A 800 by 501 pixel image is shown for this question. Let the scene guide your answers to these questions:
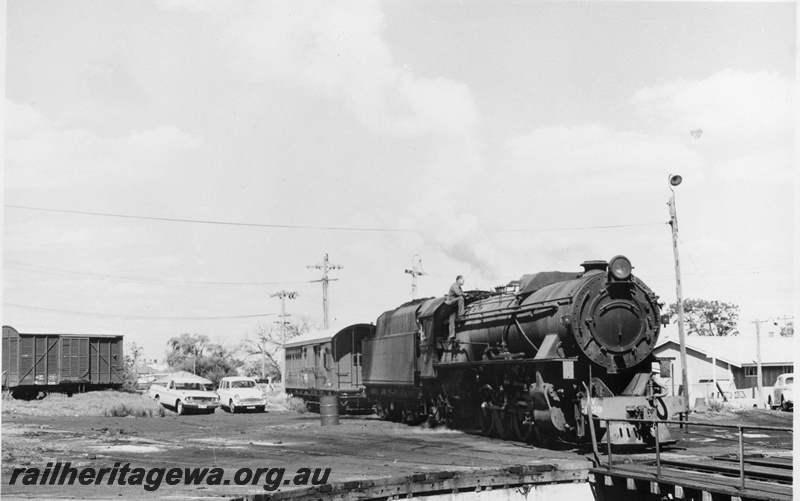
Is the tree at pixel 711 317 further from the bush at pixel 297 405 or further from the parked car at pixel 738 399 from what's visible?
the bush at pixel 297 405

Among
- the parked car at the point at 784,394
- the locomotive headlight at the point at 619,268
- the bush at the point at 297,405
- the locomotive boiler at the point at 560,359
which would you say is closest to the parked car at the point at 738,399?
the parked car at the point at 784,394

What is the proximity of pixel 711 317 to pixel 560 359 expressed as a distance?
72.6 m

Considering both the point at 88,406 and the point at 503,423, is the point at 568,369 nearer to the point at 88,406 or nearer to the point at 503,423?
the point at 503,423

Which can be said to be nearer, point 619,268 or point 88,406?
point 619,268

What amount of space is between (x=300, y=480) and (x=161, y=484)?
2.10 metres

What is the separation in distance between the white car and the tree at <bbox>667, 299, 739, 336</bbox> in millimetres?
58217

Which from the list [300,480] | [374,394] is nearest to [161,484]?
[300,480]

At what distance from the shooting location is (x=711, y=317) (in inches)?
3241

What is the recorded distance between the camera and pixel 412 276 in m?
54.3

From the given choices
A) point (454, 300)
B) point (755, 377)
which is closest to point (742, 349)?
point (755, 377)

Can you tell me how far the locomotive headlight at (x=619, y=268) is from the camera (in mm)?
16391

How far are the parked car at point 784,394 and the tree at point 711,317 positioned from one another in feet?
138

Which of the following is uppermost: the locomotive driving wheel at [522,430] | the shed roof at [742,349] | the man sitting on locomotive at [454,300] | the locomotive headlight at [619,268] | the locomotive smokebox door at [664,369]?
the locomotive headlight at [619,268]

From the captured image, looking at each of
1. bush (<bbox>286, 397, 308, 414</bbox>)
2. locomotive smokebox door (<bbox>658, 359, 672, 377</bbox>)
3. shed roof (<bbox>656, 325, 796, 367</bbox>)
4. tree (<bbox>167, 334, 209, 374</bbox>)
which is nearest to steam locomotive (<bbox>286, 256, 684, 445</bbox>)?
locomotive smokebox door (<bbox>658, 359, 672, 377</bbox>)
